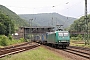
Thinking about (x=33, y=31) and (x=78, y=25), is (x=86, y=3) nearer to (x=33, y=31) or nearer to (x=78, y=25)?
(x=33, y=31)

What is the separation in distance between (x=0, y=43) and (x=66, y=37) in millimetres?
14434

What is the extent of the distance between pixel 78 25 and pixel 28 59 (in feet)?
487

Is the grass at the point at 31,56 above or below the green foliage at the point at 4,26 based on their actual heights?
below

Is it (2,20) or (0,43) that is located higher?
(2,20)

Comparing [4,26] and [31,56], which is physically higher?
[4,26]

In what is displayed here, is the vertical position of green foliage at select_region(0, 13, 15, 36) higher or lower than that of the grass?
higher

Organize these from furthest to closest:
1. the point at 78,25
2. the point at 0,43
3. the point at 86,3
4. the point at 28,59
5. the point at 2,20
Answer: the point at 78,25 → the point at 2,20 → the point at 0,43 → the point at 86,3 → the point at 28,59

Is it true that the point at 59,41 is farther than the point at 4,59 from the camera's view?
Yes

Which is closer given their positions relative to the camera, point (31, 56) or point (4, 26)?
point (31, 56)

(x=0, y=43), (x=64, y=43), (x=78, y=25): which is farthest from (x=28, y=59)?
(x=78, y=25)

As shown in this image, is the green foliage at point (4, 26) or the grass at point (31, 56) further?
the green foliage at point (4, 26)

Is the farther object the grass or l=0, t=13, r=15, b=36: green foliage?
l=0, t=13, r=15, b=36: green foliage

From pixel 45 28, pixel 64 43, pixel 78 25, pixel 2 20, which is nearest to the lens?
pixel 64 43

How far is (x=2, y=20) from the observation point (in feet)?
338
